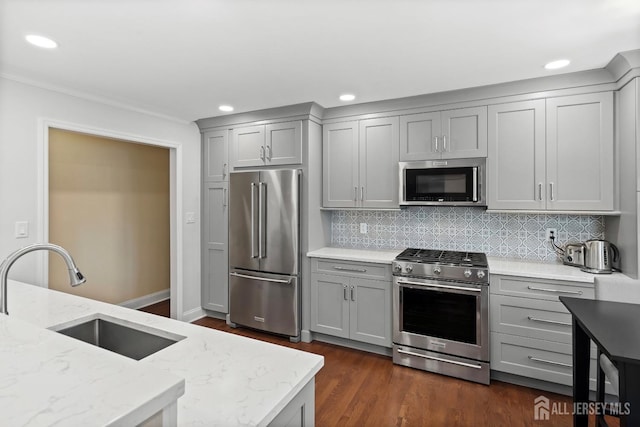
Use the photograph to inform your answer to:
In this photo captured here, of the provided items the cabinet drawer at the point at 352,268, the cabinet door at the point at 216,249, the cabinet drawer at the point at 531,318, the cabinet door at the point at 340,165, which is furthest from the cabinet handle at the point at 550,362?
the cabinet door at the point at 216,249

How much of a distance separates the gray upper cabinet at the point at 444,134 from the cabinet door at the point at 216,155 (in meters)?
2.00

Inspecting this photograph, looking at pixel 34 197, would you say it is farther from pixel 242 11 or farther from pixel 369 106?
pixel 369 106

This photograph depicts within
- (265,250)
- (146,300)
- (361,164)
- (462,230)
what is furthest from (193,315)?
(462,230)

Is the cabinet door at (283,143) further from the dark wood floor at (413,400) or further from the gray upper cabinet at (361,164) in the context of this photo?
the dark wood floor at (413,400)

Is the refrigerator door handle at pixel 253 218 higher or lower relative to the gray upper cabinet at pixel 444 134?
lower

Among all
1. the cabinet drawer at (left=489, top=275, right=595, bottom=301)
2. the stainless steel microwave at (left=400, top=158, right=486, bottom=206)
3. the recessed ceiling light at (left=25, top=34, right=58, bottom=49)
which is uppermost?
the recessed ceiling light at (left=25, top=34, right=58, bottom=49)

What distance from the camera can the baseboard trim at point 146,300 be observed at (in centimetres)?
430

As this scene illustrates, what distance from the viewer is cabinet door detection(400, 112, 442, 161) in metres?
2.99

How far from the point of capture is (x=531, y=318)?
247 centimetres

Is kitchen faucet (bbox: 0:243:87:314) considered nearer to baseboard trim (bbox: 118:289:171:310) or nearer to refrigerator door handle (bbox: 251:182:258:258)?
refrigerator door handle (bbox: 251:182:258:258)

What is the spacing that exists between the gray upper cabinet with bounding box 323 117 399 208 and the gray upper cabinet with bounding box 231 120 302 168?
327 mm

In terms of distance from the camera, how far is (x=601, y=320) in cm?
151

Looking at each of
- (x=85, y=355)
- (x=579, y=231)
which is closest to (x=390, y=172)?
(x=579, y=231)

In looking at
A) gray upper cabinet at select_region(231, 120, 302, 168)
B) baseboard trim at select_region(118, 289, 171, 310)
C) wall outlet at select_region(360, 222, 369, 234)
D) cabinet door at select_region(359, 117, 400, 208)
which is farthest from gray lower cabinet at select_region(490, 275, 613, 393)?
baseboard trim at select_region(118, 289, 171, 310)
